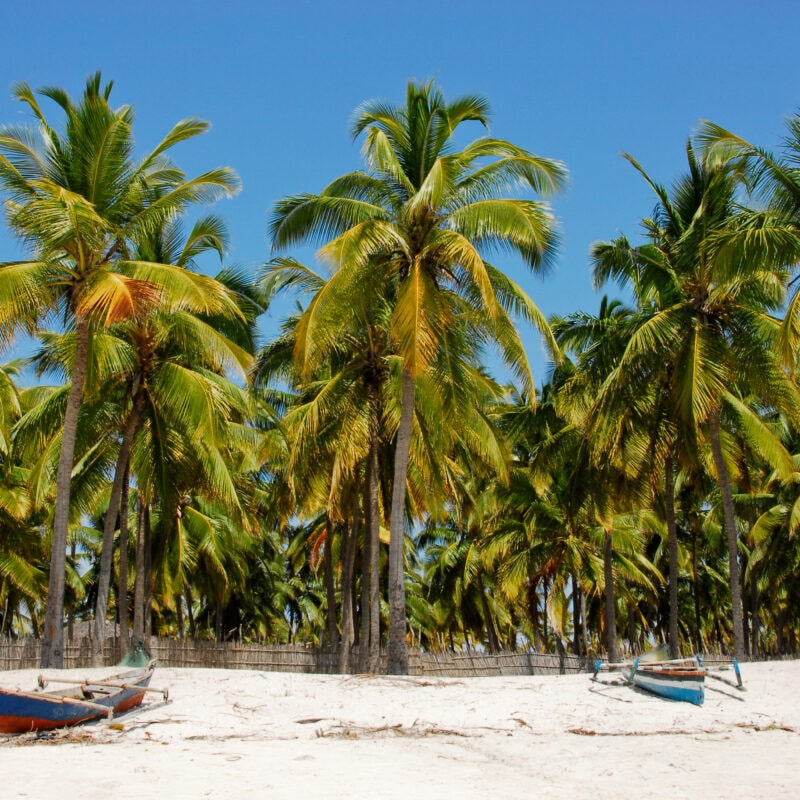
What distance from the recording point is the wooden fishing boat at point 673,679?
13.4 metres

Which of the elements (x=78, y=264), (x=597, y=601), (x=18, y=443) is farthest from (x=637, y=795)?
(x=597, y=601)

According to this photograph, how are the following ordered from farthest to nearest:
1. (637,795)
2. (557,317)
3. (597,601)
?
(597,601) < (557,317) < (637,795)

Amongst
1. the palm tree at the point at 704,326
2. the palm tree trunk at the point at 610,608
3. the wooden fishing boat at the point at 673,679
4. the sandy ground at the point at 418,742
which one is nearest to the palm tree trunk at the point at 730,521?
the palm tree at the point at 704,326

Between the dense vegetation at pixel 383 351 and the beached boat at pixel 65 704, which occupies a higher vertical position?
the dense vegetation at pixel 383 351

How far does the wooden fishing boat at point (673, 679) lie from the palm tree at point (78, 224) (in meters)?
8.74

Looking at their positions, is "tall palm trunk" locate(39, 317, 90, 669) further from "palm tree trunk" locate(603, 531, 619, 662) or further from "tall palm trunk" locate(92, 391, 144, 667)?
"palm tree trunk" locate(603, 531, 619, 662)

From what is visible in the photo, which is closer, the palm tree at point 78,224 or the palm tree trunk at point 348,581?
the palm tree at point 78,224

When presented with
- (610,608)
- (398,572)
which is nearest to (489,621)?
(610,608)

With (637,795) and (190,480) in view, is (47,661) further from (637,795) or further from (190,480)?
(637,795)

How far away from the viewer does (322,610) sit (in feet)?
156

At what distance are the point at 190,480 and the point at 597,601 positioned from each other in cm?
2364

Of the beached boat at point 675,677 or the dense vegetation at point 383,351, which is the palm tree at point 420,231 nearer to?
the dense vegetation at point 383,351

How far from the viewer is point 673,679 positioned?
1363cm

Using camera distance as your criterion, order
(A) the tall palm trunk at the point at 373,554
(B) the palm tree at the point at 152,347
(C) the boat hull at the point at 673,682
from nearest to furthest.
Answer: (C) the boat hull at the point at 673,682
(B) the palm tree at the point at 152,347
(A) the tall palm trunk at the point at 373,554
